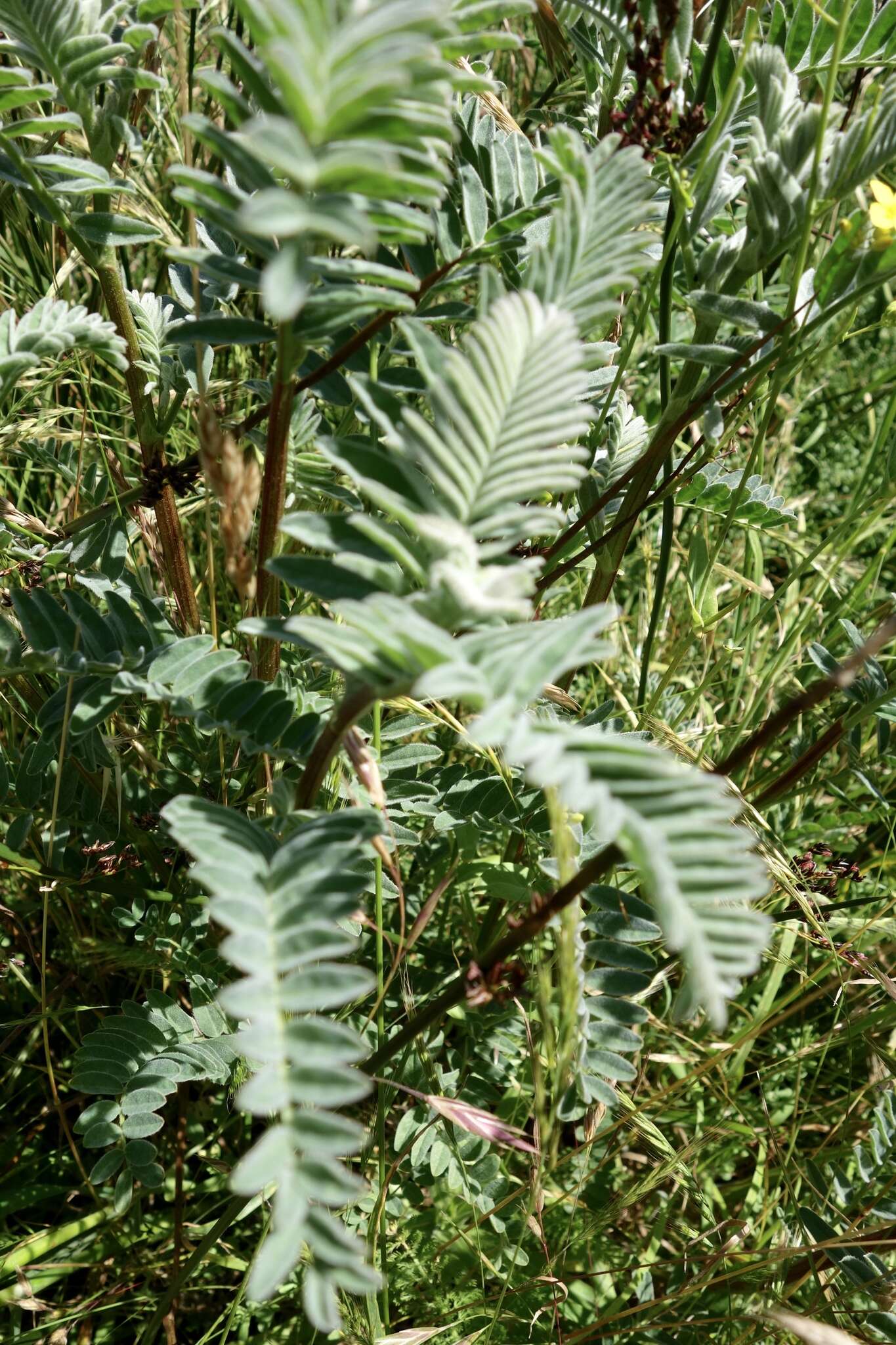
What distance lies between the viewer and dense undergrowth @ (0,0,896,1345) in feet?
2.60

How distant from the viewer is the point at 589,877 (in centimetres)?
89

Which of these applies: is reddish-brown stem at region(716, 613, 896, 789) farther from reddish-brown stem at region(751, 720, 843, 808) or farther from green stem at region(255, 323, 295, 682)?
green stem at region(255, 323, 295, 682)

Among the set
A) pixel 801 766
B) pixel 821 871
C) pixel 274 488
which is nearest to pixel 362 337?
pixel 274 488

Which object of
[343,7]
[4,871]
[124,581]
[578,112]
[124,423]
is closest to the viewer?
[343,7]

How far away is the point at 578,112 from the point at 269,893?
177 cm

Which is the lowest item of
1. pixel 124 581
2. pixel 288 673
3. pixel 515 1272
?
pixel 515 1272

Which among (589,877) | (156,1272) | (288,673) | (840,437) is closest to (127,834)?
(288,673)

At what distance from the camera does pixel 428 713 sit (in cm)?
134

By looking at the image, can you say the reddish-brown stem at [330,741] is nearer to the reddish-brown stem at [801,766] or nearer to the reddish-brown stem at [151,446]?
the reddish-brown stem at [151,446]

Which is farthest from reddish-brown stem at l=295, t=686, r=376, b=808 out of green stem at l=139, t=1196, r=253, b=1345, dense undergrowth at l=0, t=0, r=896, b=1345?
green stem at l=139, t=1196, r=253, b=1345

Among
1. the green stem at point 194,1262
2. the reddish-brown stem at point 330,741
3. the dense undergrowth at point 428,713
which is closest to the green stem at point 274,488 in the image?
the dense undergrowth at point 428,713

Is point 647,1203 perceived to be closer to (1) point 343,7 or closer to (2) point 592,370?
(2) point 592,370

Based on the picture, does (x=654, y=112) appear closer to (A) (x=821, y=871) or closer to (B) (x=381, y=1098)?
(A) (x=821, y=871)

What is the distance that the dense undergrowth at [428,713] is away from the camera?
2.60 ft
